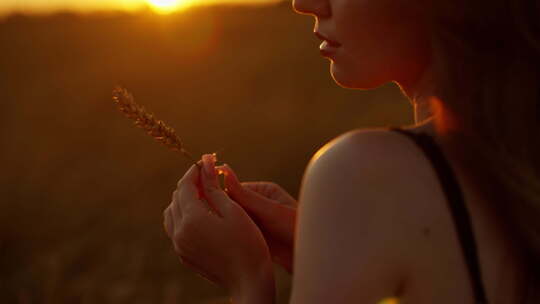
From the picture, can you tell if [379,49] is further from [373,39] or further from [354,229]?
[354,229]

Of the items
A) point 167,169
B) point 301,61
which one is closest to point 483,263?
point 167,169

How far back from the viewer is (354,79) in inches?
64.0

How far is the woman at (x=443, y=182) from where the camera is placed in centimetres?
132

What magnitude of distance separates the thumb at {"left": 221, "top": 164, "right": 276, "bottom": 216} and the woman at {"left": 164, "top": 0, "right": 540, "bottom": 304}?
0.45m

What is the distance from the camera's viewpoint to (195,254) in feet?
5.88

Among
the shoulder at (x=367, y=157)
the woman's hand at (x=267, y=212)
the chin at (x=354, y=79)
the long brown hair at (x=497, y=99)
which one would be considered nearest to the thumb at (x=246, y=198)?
the woman's hand at (x=267, y=212)

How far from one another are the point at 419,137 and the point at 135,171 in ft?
34.8

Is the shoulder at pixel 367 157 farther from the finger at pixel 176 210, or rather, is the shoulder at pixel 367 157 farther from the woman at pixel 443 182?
the finger at pixel 176 210

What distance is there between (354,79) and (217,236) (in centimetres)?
46

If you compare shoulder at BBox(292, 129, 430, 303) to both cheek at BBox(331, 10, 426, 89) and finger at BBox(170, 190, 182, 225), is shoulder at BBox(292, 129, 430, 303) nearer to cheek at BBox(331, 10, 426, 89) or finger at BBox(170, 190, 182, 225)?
cheek at BBox(331, 10, 426, 89)

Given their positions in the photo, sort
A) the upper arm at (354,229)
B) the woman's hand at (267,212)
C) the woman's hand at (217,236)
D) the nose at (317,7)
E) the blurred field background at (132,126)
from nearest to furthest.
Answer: the upper arm at (354,229), the nose at (317,7), the woman's hand at (217,236), the woman's hand at (267,212), the blurred field background at (132,126)

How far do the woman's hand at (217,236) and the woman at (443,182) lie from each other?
1.17ft

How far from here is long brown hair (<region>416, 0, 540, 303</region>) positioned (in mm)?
1374

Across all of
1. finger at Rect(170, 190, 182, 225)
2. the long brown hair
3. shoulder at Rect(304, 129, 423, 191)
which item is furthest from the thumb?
the long brown hair
